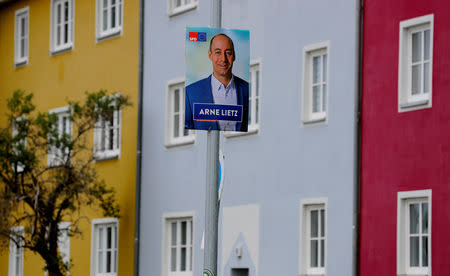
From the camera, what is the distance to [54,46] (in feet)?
126

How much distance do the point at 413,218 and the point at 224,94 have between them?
21.4 feet

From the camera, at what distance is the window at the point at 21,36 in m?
40.2

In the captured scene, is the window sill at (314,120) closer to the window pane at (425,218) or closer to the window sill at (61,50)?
the window pane at (425,218)

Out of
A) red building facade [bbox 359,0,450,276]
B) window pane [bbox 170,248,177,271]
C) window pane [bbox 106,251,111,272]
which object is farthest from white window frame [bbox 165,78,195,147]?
red building facade [bbox 359,0,450,276]

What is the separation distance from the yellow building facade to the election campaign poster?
14299mm

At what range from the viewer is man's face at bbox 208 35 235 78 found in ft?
65.2

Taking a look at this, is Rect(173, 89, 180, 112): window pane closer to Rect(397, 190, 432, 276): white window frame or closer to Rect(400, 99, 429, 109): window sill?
Rect(400, 99, 429, 109): window sill

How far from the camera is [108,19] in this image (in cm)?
3588

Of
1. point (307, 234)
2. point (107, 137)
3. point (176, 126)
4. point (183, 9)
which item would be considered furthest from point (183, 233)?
point (307, 234)

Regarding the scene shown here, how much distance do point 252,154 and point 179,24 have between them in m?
4.68

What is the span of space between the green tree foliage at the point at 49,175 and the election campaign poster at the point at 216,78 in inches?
503

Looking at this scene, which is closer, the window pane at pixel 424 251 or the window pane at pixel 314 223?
the window pane at pixel 424 251

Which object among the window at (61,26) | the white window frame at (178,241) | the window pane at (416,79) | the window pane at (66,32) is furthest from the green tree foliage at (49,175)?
the window pane at (416,79)

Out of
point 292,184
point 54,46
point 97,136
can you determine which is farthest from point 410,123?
point 54,46
